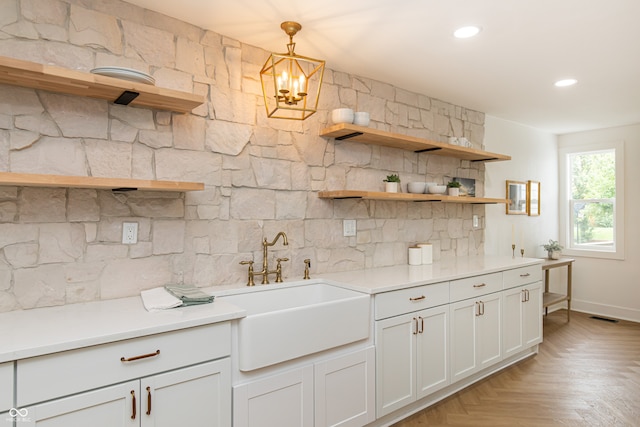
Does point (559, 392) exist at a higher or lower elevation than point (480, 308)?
lower

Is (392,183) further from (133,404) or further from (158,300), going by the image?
(133,404)

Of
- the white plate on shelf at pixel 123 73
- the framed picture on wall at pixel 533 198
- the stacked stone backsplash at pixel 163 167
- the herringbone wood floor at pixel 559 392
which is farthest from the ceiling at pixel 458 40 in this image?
the herringbone wood floor at pixel 559 392

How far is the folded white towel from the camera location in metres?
1.79

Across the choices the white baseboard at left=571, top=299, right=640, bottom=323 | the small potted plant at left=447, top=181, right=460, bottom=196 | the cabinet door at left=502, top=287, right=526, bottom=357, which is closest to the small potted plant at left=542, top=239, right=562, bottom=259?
the white baseboard at left=571, top=299, right=640, bottom=323

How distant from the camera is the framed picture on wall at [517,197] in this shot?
462 centimetres

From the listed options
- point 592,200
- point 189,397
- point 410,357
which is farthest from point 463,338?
point 592,200

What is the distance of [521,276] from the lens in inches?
136

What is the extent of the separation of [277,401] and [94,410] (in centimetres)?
80

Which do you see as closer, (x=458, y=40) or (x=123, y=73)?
(x=123, y=73)

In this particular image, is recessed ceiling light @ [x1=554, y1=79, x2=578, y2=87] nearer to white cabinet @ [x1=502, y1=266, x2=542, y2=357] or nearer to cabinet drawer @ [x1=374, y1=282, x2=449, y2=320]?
white cabinet @ [x1=502, y1=266, x2=542, y2=357]

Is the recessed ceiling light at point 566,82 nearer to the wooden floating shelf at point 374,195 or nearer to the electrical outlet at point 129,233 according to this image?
the wooden floating shelf at point 374,195

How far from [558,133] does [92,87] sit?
562 centimetres

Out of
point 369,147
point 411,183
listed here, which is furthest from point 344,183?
point 411,183

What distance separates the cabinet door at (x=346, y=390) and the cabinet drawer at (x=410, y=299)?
0.25 m
